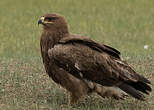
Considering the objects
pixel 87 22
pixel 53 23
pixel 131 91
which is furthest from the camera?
pixel 87 22

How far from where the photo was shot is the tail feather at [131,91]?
8000 mm

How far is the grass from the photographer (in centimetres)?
858

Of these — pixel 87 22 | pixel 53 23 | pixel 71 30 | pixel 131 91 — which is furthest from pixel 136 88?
pixel 87 22

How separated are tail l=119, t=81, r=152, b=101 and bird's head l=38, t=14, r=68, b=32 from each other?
4.46 ft

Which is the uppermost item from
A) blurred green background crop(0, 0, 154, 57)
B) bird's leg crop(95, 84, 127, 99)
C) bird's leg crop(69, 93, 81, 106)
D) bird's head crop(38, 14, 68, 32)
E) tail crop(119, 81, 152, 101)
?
bird's head crop(38, 14, 68, 32)

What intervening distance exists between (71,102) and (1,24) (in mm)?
10822

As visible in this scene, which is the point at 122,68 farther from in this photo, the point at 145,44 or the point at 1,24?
the point at 1,24

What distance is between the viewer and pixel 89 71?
808 cm

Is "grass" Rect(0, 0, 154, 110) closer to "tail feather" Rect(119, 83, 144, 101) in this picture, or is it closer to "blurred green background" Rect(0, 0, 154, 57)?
"blurred green background" Rect(0, 0, 154, 57)

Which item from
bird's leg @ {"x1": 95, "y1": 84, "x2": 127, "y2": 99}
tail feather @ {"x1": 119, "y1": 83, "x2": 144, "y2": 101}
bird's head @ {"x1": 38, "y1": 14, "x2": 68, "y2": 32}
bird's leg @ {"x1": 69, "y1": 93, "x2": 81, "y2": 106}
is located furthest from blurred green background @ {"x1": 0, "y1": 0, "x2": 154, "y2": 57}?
tail feather @ {"x1": 119, "y1": 83, "x2": 144, "y2": 101}

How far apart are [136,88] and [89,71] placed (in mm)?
787

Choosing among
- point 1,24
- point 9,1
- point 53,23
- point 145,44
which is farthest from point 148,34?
point 53,23

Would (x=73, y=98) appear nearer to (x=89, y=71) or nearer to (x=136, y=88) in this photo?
Answer: (x=89, y=71)

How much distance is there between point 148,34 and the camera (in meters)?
17.5
